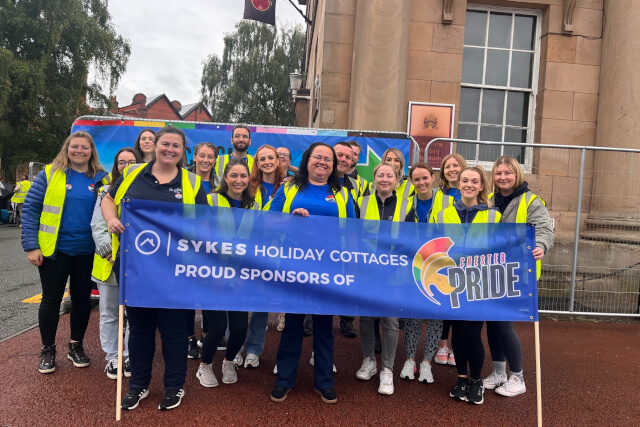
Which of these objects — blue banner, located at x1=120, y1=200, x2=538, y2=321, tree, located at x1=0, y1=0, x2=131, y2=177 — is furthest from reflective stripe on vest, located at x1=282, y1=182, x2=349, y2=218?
tree, located at x1=0, y1=0, x2=131, y2=177

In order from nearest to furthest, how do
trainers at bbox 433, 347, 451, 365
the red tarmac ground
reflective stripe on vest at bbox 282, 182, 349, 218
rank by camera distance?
the red tarmac ground → reflective stripe on vest at bbox 282, 182, 349, 218 → trainers at bbox 433, 347, 451, 365

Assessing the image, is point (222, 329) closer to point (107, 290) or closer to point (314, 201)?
point (107, 290)

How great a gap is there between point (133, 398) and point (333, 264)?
5.52ft

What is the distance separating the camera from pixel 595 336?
5289 millimetres

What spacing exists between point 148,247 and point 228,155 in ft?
8.60

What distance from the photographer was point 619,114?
734 centimetres

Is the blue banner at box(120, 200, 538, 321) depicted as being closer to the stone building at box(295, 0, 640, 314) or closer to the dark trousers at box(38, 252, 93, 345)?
the dark trousers at box(38, 252, 93, 345)

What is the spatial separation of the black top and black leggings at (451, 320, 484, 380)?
7.61ft

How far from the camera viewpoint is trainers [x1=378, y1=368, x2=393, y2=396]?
3557 mm

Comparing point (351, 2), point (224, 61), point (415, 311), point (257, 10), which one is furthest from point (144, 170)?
point (224, 61)

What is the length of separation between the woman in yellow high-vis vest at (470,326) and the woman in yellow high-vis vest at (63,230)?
288cm

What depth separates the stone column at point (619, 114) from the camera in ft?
22.5

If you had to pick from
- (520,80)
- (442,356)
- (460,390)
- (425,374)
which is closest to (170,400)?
(425,374)

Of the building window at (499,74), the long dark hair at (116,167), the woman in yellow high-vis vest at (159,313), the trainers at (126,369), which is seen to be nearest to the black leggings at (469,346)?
the woman in yellow high-vis vest at (159,313)
